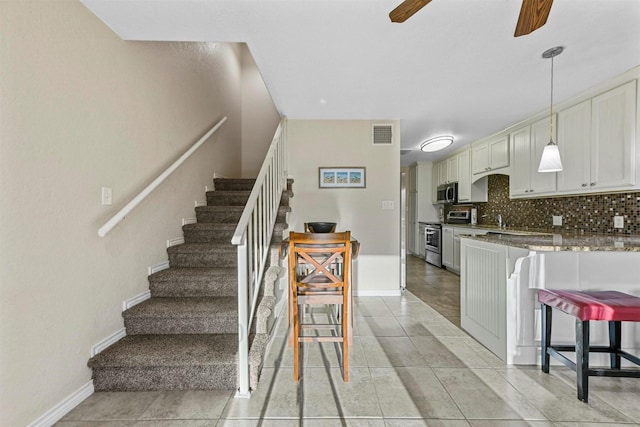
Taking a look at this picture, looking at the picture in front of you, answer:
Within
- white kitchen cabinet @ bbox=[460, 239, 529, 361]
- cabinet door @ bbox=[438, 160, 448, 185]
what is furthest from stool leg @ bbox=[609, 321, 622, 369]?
cabinet door @ bbox=[438, 160, 448, 185]

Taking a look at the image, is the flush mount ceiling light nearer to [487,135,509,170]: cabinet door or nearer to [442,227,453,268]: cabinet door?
[487,135,509,170]: cabinet door

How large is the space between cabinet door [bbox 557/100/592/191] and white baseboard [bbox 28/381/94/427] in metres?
4.67

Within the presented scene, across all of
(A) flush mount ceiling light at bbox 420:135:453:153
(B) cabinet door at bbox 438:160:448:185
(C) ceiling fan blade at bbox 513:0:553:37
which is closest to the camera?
(C) ceiling fan blade at bbox 513:0:553:37

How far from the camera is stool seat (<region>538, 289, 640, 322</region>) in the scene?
5.11ft

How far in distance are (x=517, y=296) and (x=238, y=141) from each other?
14.9 ft

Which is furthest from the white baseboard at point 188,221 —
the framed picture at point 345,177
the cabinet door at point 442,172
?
the cabinet door at point 442,172

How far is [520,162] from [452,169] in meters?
1.87

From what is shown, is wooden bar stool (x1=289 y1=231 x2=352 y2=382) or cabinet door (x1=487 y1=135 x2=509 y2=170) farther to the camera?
cabinet door (x1=487 y1=135 x2=509 y2=170)

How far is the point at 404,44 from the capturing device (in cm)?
206

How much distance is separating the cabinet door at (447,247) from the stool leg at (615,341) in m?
3.25

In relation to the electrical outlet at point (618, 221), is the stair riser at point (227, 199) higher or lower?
higher

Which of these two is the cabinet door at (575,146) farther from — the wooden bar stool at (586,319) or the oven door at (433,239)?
the oven door at (433,239)

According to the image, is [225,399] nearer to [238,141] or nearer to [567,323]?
[567,323]

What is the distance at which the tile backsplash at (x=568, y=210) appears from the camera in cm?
271
